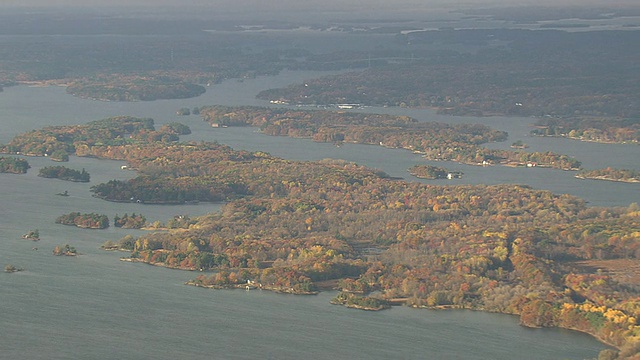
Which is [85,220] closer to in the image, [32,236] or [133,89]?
[32,236]

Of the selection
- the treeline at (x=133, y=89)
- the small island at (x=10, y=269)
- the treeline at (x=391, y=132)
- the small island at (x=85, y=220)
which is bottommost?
the treeline at (x=133, y=89)

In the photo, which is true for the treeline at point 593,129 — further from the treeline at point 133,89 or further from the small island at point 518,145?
the treeline at point 133,89

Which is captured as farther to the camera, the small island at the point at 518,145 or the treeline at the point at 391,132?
the small island at the point at 518,145

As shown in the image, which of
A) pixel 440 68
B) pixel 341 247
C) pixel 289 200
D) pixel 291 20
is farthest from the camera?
pixel 291 20

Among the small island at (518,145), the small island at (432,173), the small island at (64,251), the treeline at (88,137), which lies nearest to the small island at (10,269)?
the small island at (64,251)

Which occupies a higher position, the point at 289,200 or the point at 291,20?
the point at 289,200

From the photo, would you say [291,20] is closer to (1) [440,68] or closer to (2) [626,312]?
(1) [440,68]

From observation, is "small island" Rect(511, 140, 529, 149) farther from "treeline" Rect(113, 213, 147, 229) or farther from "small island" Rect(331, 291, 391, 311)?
"small island" Rect(331, 291, 391, 311)

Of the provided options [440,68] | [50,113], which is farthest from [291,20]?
[50,113]
